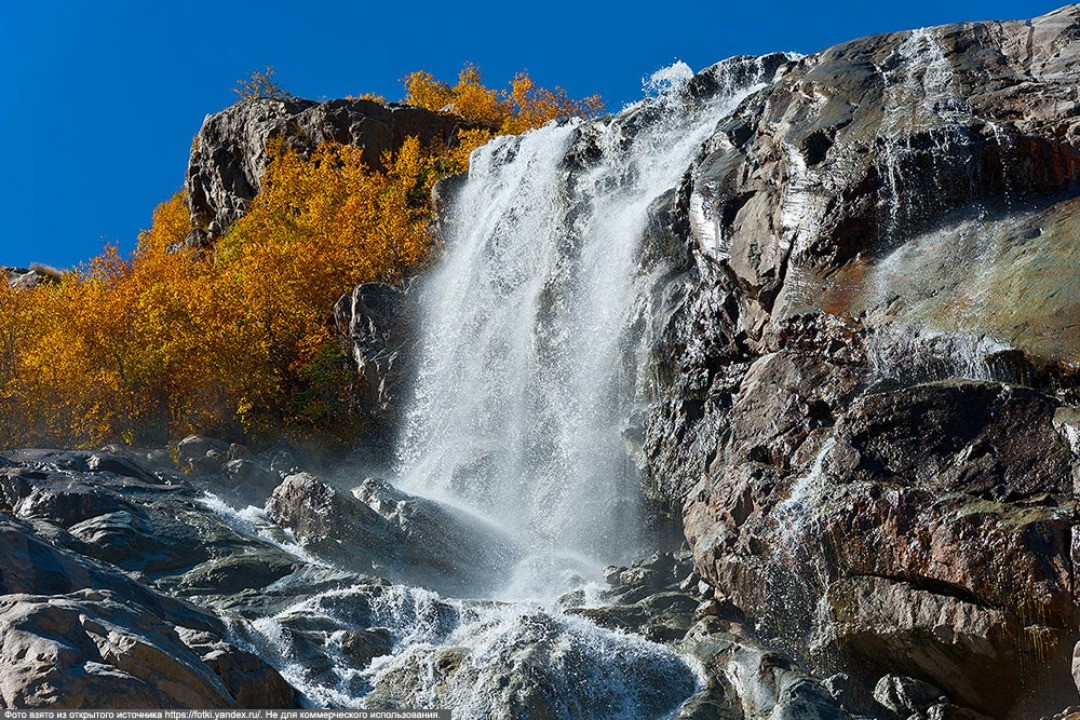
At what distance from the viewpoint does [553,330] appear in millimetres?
26531

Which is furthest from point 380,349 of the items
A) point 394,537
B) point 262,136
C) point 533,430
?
point 262,136

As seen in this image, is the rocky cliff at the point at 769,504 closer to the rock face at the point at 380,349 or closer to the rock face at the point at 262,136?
the rock face at the point at 380,349

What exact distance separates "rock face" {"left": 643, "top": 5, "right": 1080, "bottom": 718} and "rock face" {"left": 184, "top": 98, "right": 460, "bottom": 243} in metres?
23.3

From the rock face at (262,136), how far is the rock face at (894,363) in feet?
76.6

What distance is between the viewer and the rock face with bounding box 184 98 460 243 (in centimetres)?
4459

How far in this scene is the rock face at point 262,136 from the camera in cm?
4459

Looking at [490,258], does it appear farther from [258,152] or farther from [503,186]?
[258,152]

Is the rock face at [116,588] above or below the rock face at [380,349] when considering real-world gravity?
below

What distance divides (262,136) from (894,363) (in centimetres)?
3739

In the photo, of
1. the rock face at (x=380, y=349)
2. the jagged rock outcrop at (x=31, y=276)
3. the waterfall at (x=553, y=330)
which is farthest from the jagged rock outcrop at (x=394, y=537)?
the jagged rock outcrop at (x=31, y=276)

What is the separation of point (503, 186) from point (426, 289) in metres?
4.70

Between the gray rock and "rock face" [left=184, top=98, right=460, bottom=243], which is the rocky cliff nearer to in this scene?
the gray rock

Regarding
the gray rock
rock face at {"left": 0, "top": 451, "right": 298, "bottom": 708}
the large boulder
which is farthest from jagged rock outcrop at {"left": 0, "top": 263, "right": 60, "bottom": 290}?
the gray rock

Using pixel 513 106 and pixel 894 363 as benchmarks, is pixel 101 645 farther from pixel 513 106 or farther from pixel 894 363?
pixel 513 106
